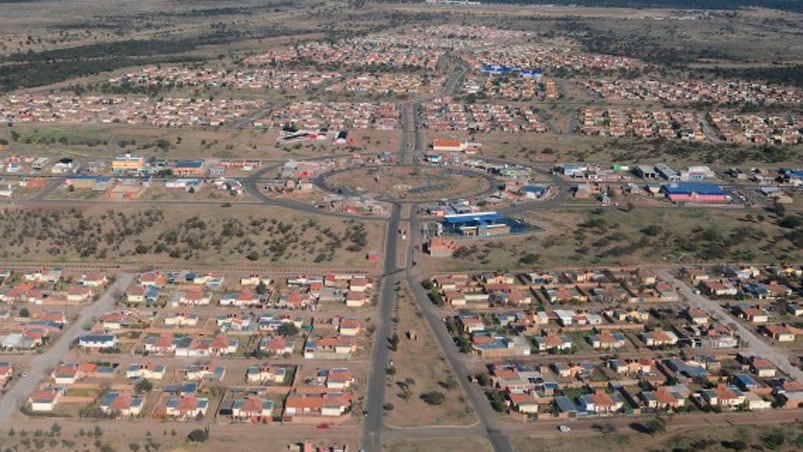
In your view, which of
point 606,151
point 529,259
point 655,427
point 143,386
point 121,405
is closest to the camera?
point 655,427

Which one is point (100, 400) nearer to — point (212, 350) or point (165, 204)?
point (212, 350)

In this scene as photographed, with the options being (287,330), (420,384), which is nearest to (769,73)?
(287,330)

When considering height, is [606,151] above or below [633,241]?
below

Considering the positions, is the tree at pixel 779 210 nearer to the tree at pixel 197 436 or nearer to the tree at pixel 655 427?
the tree at pixel 655 427

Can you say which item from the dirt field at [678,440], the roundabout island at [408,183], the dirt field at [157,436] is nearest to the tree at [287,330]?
the dirt field at [157,436]

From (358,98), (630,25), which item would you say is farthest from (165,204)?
(630,25)

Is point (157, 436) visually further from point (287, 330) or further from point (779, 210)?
point (779, 210)
